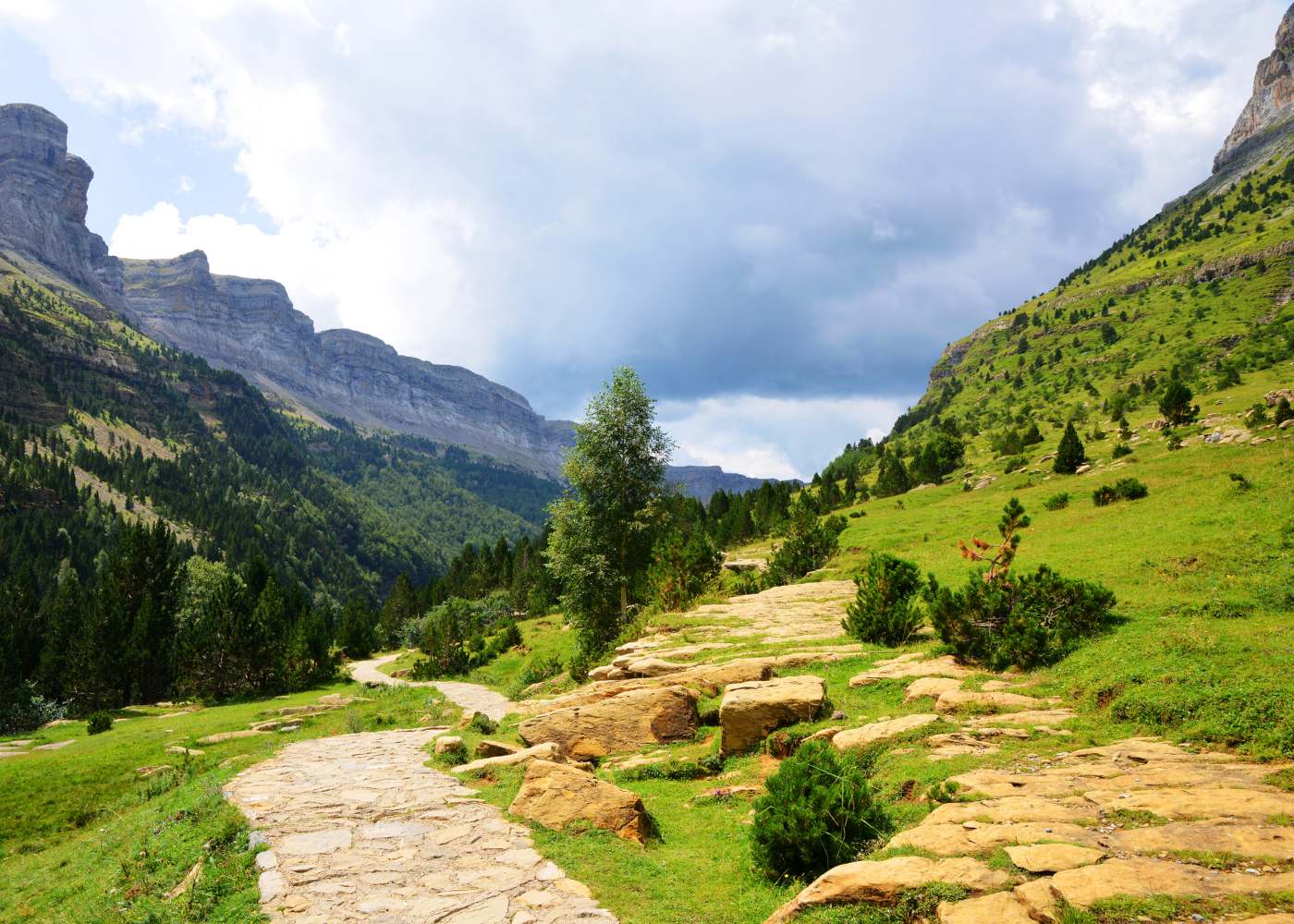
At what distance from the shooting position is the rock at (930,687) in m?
12.3

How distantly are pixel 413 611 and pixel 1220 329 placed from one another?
150m

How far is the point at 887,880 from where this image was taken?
18.7 ft

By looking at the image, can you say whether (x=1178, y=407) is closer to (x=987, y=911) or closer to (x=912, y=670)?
(x=912, y=670)

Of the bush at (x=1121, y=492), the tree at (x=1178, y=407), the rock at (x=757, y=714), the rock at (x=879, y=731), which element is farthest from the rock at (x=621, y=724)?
the tree at (x=1178, y=407)

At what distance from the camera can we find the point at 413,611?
358 ft

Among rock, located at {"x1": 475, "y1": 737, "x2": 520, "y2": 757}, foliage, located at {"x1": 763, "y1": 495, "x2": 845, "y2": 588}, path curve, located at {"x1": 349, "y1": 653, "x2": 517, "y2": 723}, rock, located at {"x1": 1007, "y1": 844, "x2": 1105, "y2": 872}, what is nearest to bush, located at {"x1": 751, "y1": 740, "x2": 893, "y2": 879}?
rock, located at {"x1": 1007, "y1": 844, "x2": 1105, "y2": 872}

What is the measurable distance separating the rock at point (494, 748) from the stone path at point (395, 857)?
5.10 feet

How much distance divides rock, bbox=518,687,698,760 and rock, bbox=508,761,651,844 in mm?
3802

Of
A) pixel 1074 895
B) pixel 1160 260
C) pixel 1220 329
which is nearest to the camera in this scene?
pixel 1074 895

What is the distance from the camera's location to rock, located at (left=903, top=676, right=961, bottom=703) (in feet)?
40.4

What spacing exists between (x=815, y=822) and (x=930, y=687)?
6.53 meters

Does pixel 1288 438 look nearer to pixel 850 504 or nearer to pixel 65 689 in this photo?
pixel 850 504

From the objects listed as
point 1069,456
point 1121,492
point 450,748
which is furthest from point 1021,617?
point 1069,456

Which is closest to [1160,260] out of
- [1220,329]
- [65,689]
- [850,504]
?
[1220,329]
